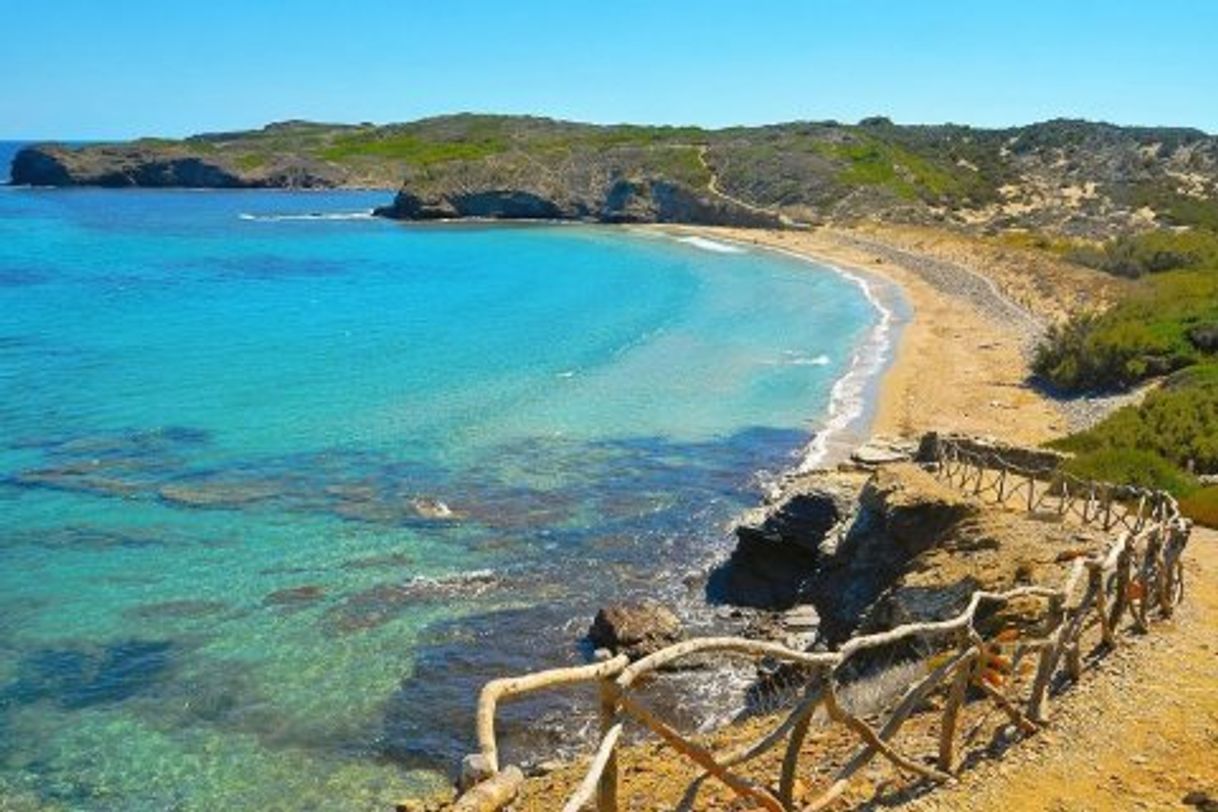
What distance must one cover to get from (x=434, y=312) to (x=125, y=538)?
38.0 m

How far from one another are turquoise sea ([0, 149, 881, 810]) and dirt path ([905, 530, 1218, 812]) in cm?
860

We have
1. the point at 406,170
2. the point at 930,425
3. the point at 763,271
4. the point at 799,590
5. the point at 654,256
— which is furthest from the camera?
the point at 406,170

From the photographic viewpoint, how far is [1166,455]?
27.7 meters

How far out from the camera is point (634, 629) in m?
20.7

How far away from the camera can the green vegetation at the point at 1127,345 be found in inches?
1638

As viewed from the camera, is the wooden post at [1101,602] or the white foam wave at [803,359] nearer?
the wooden post at [1101,602]

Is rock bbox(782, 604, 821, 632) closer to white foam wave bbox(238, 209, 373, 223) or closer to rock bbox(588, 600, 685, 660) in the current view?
rock bbox(588, 600, 685, 660)

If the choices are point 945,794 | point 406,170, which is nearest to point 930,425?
point 945,794

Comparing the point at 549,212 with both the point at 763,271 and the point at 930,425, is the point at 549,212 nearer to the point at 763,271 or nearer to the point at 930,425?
the point at 763,271

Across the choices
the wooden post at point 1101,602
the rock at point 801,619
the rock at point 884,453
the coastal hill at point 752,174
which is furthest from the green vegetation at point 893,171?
the wooden post at point 1101,602

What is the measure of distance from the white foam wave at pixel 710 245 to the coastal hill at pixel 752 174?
10216 millimetres

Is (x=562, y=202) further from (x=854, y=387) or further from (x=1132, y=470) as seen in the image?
(x=1132, y=470)

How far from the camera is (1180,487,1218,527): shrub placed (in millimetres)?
21297

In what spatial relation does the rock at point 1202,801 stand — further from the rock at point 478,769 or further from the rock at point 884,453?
the rock at point 884,453
